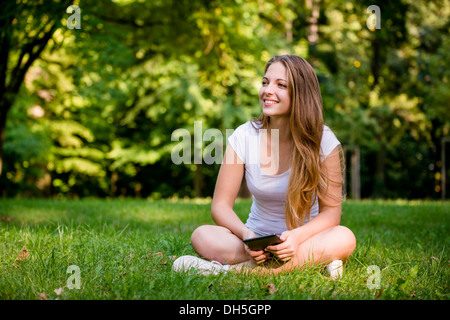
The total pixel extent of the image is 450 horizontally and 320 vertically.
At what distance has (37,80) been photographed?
1274 centimetres

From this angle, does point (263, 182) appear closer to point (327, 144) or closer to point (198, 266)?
point (327, 144)

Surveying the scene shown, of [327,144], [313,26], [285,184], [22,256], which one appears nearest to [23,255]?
[22,256]

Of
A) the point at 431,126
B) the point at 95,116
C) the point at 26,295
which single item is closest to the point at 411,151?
the point at 431,126

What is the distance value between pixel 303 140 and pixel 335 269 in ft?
2.85

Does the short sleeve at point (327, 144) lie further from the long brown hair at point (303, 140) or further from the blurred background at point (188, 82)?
the blurred background at point (188, 82)

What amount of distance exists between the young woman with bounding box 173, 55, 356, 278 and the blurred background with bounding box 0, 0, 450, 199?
343 centimetres

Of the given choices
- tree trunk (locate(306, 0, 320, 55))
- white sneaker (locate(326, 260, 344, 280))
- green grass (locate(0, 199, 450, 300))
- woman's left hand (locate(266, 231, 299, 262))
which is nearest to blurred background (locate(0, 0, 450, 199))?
tree trunk (locate(306, 0, 320, 55))

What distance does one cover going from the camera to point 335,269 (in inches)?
105

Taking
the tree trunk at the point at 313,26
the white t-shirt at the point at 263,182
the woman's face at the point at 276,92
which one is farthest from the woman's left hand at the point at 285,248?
the tree trunk at the point at 313,26

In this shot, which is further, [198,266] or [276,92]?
[276,92]
